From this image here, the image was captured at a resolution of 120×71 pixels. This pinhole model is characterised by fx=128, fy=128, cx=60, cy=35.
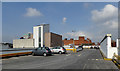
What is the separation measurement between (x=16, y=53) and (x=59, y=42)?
201 ft

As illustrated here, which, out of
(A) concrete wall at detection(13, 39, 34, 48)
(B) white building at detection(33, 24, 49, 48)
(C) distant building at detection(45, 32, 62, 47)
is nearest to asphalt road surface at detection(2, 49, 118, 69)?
(B) white building at detection(33, 24, 49, 48)

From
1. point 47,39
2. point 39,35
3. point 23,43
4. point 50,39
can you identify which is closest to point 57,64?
point 47,39

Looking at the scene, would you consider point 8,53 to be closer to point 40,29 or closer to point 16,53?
point 16,53

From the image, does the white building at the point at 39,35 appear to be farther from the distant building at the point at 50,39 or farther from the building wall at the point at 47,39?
the distant building at the point at 50,39

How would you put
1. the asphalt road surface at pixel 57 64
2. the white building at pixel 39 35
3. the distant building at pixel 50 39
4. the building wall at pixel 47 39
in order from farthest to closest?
the distant building at pixel 50 39 → the building wall at pixel 47 39 → the white building at pixel 39 35 → the asphalt road surface at pixel 57 64

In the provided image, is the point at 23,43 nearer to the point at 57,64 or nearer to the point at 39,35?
the point at 39,35

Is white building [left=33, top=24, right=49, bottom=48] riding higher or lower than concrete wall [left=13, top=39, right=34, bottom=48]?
higher

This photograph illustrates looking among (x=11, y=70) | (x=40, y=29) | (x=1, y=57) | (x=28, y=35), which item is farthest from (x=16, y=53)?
(x=28, y=35)

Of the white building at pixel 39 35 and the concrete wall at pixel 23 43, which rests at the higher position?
the white building at pixel 39 35

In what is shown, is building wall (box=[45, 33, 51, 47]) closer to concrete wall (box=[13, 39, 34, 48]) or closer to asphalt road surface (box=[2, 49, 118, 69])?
concrete wall (box=[13, 39, 34, 48])

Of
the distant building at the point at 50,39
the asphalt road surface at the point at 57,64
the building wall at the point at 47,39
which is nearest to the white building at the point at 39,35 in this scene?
the building wall at the point at 47,39

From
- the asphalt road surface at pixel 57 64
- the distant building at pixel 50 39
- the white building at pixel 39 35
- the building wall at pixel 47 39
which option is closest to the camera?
the asphalt road surface at pixel 57 64

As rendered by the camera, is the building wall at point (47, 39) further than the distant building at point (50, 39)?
No

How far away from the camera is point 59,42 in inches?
3169
